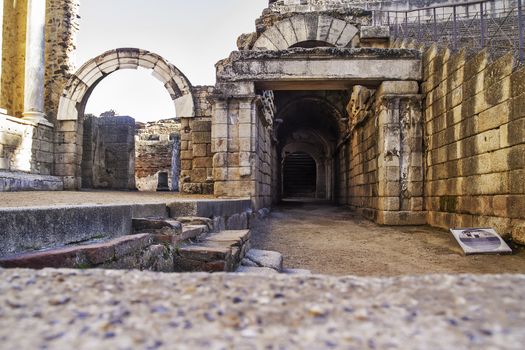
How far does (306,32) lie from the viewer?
9836 mm

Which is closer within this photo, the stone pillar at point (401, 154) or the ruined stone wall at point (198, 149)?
the stone pillar at point (401, 154)

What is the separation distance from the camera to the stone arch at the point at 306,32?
984 cm

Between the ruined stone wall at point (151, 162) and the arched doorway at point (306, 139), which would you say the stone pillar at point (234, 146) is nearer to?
the arched doorway at point (306, 139)

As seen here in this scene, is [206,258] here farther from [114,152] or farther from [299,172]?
[299,172]

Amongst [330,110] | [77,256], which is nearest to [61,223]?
[77,256]

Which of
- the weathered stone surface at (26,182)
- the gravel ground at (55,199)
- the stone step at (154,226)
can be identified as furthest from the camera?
the weathered stone surface at (26,182)

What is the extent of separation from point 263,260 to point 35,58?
10.6 meters

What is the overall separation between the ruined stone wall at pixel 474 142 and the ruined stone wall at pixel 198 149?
5010 mm

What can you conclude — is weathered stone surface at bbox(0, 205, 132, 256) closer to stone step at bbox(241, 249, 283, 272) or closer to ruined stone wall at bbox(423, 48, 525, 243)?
stone step at bbox(241, 249, 283, 272)

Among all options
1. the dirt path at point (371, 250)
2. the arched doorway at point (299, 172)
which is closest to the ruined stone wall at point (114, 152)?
the dirt path at point (371, 250)

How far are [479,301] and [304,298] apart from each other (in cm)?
64

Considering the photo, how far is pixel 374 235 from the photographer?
6359mm

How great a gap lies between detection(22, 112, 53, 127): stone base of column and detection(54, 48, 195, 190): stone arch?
37 cm

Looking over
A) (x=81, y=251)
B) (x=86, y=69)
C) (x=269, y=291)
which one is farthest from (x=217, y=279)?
(x=86, y=69)
